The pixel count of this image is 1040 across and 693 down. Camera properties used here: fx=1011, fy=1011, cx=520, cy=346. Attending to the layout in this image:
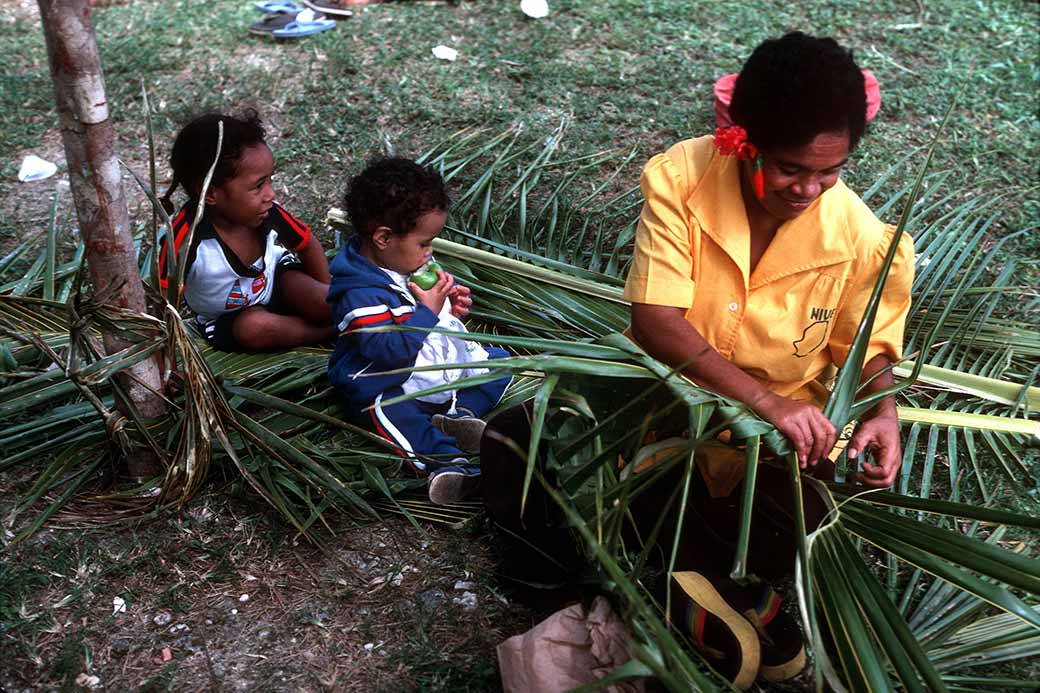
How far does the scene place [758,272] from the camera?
201 centimetres

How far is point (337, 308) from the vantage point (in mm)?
2604

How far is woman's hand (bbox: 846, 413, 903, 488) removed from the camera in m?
1.93

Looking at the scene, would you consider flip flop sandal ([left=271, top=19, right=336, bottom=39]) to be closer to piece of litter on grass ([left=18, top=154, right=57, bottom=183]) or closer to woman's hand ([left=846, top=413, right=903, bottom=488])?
piece of litter on grass ([left=18, top=154, right=57, bottom=183])

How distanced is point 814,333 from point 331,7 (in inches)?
147

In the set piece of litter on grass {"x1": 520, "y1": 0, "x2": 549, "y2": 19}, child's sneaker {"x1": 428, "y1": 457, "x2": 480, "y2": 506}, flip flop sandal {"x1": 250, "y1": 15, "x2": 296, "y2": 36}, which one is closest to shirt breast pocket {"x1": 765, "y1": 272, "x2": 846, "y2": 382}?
child's sneaker {"x1": 428, "y1": 457, "x2": 480, "y2": 506}

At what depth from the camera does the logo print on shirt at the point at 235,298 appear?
2951 millimetres

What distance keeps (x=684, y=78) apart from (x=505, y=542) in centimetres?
292

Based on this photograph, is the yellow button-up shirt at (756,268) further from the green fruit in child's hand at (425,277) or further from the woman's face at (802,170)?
the green fruit in child's hand at (425,277)

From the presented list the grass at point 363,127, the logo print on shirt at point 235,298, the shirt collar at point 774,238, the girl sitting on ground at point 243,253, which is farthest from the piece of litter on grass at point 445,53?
the shirt collar at point 774,238

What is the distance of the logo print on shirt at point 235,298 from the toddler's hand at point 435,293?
61 cm

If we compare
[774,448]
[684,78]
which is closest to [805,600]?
[774,448]

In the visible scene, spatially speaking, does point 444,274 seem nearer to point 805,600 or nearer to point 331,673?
point 331,673

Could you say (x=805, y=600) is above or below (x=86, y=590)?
above

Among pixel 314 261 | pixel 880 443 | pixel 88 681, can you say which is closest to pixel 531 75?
pixel 314 261
